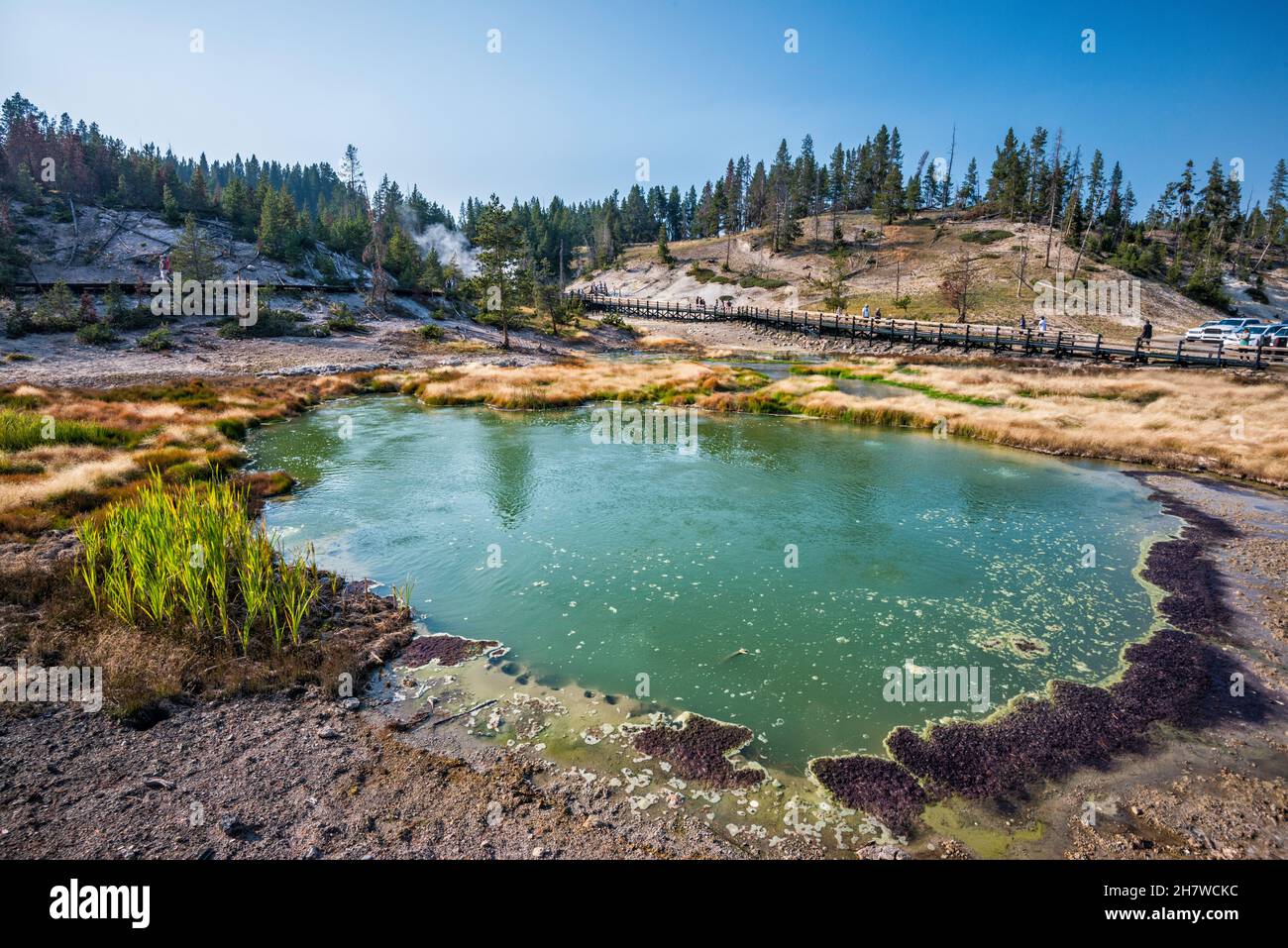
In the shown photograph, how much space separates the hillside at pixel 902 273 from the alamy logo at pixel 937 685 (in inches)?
3267

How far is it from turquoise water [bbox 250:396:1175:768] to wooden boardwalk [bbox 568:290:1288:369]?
99.8ft

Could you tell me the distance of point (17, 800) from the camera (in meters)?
6.95

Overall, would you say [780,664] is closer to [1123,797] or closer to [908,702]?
[908,702]

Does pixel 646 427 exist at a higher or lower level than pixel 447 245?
lower

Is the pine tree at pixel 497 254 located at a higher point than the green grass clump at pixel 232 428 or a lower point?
higher

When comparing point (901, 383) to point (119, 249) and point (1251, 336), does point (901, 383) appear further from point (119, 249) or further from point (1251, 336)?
point (119, 249)

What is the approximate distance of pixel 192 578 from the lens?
11.0m

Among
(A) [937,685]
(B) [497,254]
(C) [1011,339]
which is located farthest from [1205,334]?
(B) [497,254]

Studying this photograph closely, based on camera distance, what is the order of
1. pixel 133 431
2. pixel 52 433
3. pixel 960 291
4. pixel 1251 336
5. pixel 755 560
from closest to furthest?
pixel 755 560 < pixel 52 433 < pixel 133 431 < pixel 1251 336 < pixel 960 291

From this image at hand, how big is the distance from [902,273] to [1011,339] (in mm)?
60128

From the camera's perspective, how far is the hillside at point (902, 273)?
90562 mm

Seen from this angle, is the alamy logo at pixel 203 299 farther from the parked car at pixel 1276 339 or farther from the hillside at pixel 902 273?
A: the parked car at pixel 1276 339

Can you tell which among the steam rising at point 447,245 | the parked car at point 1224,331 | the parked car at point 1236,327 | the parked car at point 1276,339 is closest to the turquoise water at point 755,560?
the parked car at point 1276,339
